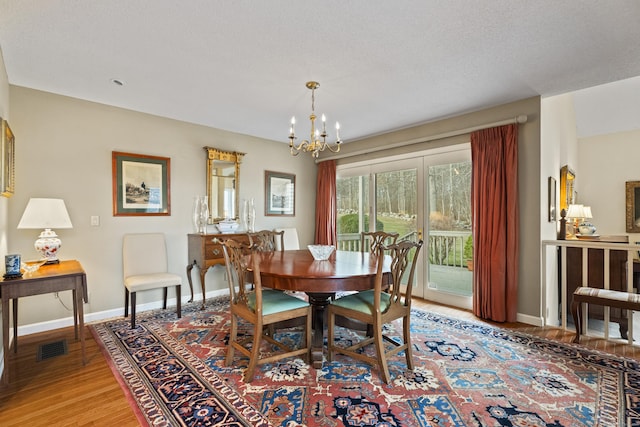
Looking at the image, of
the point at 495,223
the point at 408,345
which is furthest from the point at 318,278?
the point at 495,223

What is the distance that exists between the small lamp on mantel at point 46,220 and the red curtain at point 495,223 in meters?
4.28

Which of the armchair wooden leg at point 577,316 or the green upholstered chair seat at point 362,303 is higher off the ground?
the green upholstered chair seat at point 362,303

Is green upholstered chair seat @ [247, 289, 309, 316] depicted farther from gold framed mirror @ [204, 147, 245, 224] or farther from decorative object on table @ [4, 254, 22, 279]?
gold framed mirror @ [204, 147, 245, 224]

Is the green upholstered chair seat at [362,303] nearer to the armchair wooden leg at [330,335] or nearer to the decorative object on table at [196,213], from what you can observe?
the armchair wooden leg at [330,335]

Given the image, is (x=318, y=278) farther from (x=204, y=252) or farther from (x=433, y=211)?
(x=433, y=211)

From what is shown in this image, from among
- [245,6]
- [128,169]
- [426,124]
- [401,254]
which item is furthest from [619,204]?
[128,169]

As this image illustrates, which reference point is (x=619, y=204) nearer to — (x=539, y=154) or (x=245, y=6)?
(x=539, y=154)

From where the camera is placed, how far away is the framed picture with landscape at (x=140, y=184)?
11.7 ft

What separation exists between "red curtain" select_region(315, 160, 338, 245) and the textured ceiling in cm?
196

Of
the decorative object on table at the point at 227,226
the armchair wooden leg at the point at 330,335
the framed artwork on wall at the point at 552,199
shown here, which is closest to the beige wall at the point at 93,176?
the decorative object on table at the point at 227,226

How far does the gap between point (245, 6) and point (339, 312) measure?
2.14m

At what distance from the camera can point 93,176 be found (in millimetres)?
3391

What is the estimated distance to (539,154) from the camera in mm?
3229

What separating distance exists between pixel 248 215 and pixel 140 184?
148 cm
